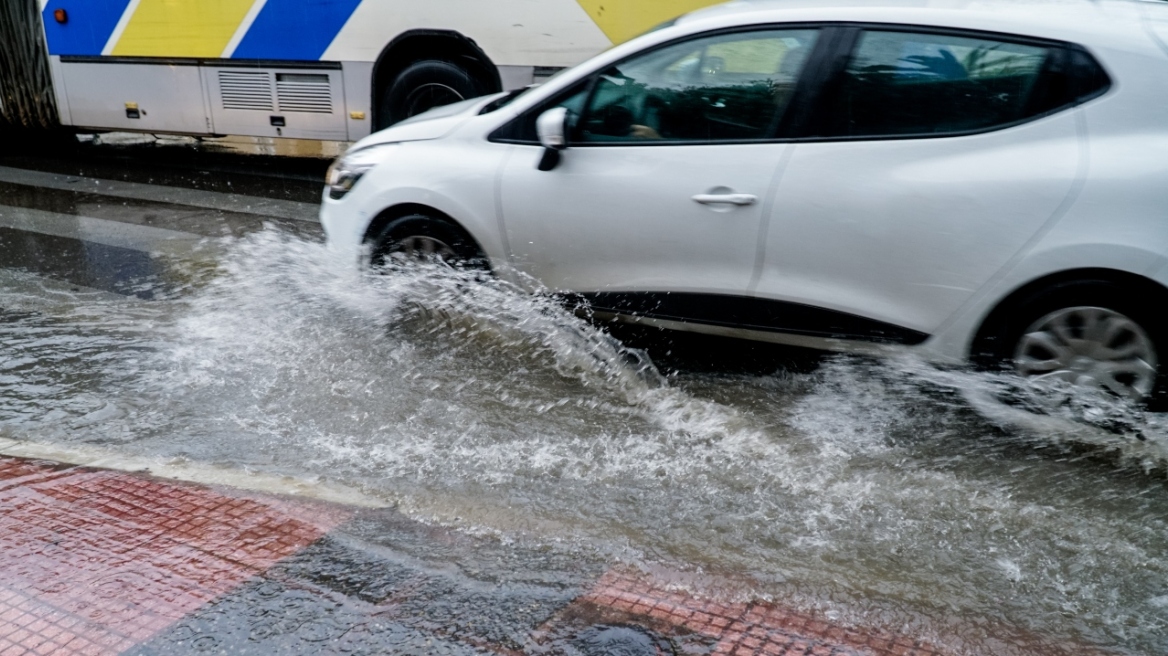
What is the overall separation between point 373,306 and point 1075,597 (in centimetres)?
367

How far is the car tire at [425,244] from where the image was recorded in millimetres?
4797

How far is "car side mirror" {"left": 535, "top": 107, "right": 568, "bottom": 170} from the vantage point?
4355 millimetres

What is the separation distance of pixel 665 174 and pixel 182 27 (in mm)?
6581

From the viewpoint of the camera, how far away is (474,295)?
4.89m

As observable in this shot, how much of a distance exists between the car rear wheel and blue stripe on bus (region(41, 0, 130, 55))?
8.60 meters

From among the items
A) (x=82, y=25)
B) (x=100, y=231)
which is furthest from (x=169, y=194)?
(x=82, y=25)

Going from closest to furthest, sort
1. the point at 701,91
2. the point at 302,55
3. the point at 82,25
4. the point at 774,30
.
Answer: the point at 774,30
the point at 701,91
the point at 302,55
the point at 82,25

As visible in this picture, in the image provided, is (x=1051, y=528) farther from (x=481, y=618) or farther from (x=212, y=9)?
(x=212, y=9)

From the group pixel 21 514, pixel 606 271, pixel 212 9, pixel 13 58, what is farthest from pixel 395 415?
pixel 13 58

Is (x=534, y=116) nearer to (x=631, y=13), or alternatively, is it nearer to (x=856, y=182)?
(x=856, y=182)

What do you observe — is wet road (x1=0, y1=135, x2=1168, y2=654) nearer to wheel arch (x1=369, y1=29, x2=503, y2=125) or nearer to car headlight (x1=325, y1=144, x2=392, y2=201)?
car headlight (x1=325, y1=144, x2=392, y2=201)

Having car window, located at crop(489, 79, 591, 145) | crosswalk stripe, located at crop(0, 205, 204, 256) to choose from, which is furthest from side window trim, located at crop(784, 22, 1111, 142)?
crosswalk stripe, located at crop(0, 205, 204, 256)

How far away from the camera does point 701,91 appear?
4.29 metres

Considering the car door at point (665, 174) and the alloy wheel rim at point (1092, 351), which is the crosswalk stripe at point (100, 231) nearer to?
the car door at point (665, 174)
